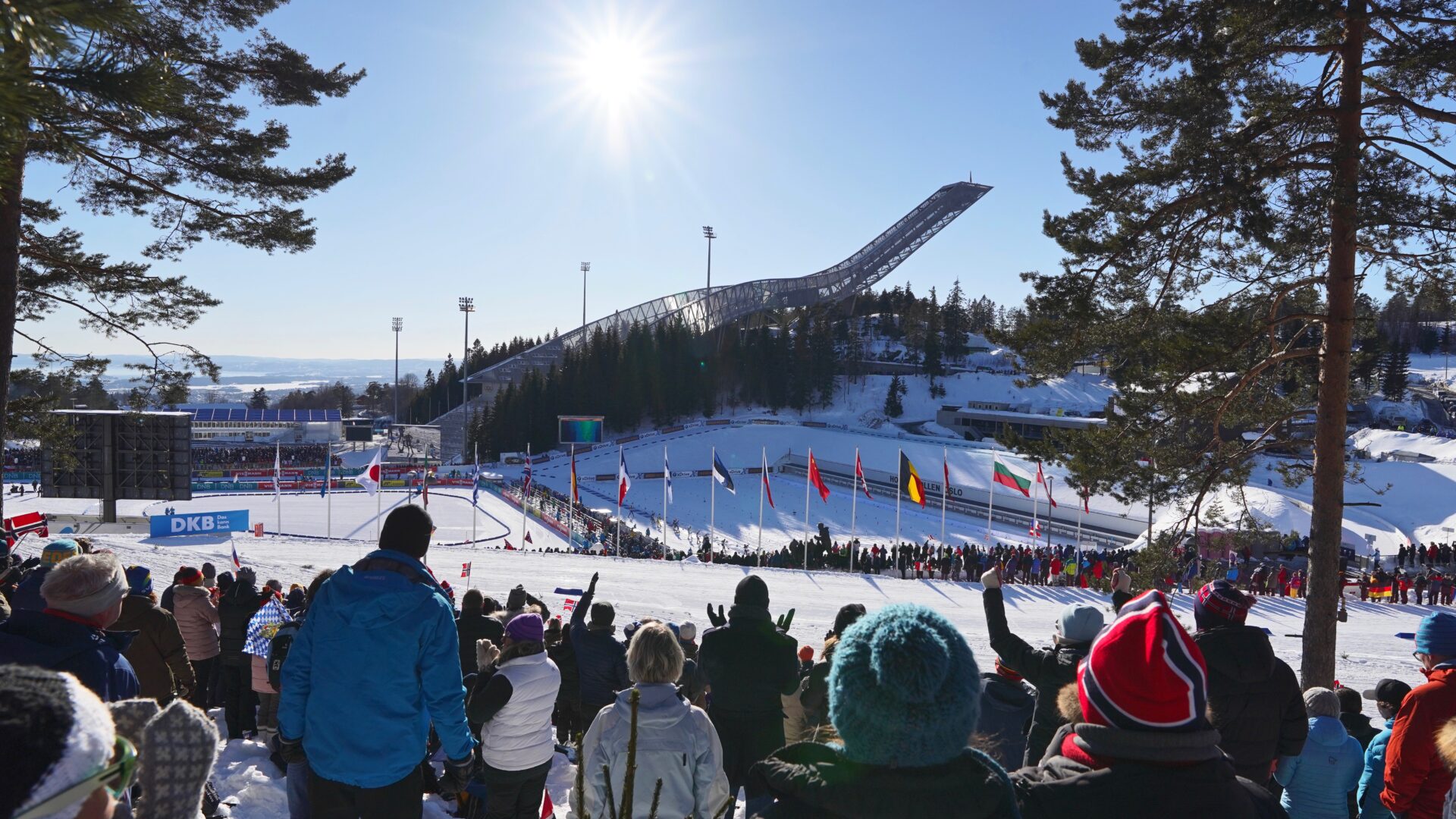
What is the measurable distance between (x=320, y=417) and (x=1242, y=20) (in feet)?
253

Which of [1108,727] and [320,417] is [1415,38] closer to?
[1108,727]

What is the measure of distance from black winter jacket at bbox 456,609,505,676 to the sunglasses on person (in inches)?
151

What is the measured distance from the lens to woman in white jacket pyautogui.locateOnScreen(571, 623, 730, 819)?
2678 mm

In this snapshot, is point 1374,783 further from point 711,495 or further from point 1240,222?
point 711,495

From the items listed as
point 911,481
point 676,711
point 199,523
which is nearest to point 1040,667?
point 676,711

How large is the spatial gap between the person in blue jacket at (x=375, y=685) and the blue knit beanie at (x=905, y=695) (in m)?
1.67

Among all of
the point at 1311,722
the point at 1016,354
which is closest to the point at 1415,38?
the point at 1016,354

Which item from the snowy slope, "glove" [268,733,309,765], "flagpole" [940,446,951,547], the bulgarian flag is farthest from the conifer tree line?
"glove" [268,733,309,765]

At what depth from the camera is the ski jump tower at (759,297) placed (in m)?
67.8

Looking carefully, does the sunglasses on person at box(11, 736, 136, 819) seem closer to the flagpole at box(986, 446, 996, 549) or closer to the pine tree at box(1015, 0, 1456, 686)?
the pine tree at box(1015, 0, 1456, 686)

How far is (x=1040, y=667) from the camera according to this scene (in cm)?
335

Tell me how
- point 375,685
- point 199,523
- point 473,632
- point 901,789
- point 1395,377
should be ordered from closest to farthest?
point 901,789, point 375,685, point 473,632, point 199,523, point 1395,377

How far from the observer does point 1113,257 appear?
8195 millimetres

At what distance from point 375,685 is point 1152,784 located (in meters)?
2.32
